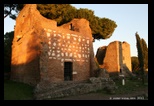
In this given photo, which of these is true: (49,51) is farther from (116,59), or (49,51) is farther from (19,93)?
(116,59)

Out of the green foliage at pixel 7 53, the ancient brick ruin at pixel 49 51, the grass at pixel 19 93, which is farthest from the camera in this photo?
the green foliage at pixel 7 53

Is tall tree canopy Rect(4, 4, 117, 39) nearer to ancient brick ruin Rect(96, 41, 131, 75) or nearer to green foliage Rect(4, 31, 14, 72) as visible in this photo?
green foliage Rect(4, 31, 14, 72)

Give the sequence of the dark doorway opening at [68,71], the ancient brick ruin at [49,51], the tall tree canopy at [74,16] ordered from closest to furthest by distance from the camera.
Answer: the ancient brick ruin at [49,51], the dark doorway opening at [68,71], the tall tree canopy at [74,16]

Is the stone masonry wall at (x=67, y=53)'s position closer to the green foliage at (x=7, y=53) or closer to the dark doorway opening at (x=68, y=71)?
the dark doorway opening at (x=68, y=71)

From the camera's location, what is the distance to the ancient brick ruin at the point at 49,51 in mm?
→ 18781

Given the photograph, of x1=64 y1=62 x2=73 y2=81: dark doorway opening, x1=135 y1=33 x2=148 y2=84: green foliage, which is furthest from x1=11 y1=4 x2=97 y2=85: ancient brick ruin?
x1=135 y1=33 x2=148 y2=84: green foliage

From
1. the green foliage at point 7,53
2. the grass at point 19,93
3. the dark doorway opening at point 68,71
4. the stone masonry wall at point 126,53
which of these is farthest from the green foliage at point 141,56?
the green foliage at point 7,53

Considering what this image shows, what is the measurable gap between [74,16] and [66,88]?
19258 millimetres

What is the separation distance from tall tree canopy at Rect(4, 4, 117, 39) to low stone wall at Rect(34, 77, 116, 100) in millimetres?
14984

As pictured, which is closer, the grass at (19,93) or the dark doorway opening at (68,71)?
the grass at (19,93)

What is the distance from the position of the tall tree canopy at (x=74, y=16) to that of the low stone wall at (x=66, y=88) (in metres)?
15.0

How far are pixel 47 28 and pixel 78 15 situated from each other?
48.8 feet

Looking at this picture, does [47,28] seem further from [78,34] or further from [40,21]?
[78,34]

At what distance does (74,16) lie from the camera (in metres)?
33.8
